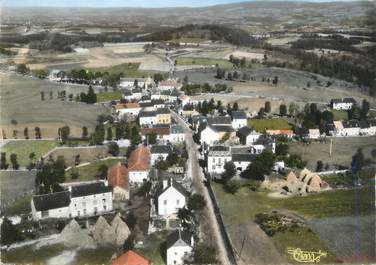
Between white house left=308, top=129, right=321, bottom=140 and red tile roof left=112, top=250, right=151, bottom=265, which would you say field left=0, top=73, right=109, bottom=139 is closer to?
white house left=308, top=129, right=321, bottom=140

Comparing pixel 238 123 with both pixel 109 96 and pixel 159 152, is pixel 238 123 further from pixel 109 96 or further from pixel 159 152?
pixel 109 96

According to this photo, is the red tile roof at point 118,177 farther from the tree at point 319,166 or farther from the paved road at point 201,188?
the tree at point 319,166

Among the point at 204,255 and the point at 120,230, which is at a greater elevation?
the point at 204,255

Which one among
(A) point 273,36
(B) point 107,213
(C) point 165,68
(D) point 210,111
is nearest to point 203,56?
(C) point 165,68

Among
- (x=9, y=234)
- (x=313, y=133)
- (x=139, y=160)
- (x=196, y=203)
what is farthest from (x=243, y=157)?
(x=9, y=234)

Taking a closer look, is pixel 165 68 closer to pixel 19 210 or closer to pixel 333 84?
pixel 333 84

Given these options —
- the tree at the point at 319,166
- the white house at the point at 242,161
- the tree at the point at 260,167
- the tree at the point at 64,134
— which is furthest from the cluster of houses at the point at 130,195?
the tree at the point at 319,166
